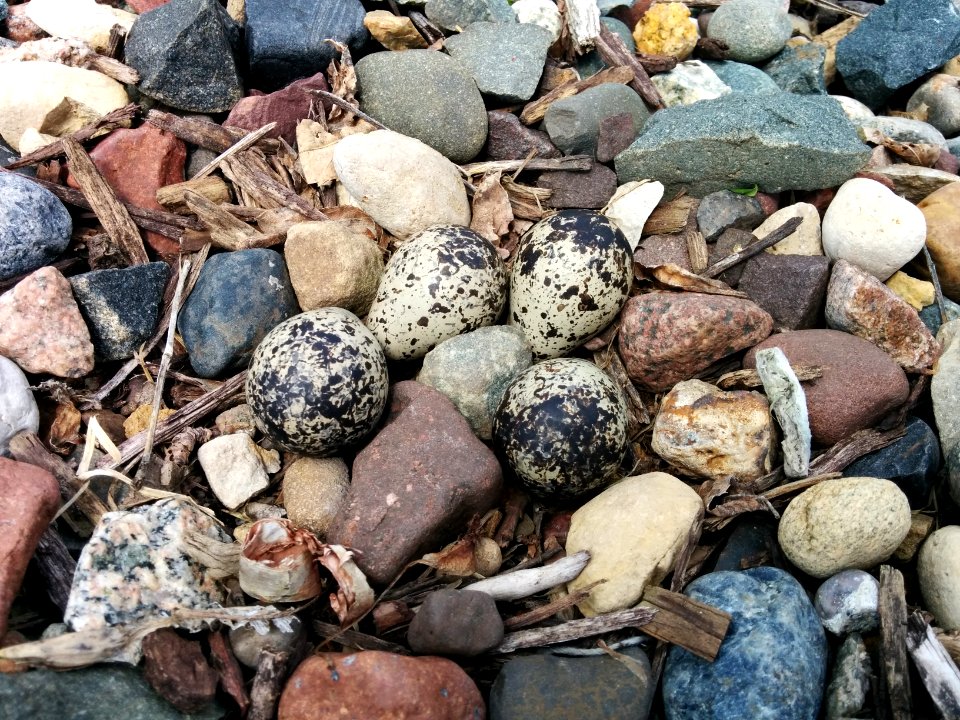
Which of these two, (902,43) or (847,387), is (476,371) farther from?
(902,43)

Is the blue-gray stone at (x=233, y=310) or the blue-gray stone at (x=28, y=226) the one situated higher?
the blue-gray stone at (x=28, y=226)

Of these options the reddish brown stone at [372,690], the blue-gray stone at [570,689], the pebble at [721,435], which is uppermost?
the pebble at [721,435]

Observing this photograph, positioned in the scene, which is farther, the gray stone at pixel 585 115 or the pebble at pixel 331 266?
the gray stone at pixel 585 115

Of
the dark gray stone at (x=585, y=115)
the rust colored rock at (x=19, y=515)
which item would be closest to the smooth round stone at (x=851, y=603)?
the dark gray stone at (x=585, y=115)

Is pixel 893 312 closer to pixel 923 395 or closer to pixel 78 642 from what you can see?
pixel 923 395

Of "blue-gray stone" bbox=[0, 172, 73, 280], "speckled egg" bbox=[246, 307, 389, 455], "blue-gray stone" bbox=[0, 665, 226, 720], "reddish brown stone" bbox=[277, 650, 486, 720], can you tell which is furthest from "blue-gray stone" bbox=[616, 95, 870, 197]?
"blue-gray stone" bbox=[0, 665, 226, 720]

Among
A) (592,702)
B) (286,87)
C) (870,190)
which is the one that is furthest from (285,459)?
(870,190)

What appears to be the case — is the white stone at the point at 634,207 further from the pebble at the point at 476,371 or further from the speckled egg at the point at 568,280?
the pebble at the point at 476,371
